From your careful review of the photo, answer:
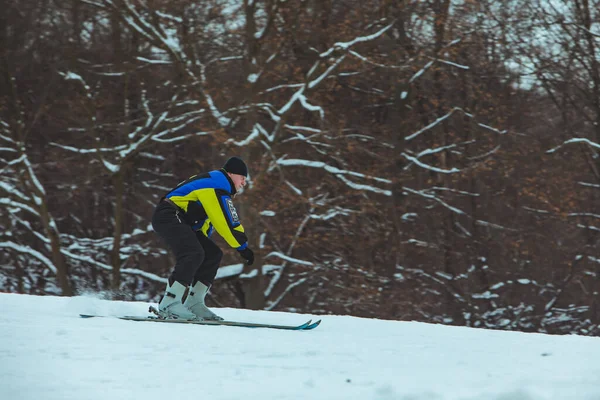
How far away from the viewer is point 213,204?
6.17 metres

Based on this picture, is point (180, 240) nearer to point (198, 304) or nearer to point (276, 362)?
point (198, 304)

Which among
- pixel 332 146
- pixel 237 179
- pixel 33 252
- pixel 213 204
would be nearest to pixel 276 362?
pixel 213 204

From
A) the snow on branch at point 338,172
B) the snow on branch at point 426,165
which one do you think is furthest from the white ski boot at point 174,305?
the snow on branch at point 426,165

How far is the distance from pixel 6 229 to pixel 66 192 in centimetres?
147

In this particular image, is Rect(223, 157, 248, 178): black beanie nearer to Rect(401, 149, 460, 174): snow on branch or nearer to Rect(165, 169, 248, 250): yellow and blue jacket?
Rect(165, 169, 248, 250): yellow and blue jacket

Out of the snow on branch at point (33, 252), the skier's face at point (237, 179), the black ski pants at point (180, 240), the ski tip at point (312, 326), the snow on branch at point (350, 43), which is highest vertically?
the snow on branch at point (350, 43)

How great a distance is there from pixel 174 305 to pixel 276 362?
2.16 meters

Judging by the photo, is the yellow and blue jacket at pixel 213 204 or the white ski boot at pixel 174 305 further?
the white ski boot at pixel 174 305

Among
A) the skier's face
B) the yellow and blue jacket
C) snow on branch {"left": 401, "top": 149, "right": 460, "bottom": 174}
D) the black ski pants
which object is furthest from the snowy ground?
snow on branch {"left": 401, "top": 149, "right": 460, "bottom": 174}

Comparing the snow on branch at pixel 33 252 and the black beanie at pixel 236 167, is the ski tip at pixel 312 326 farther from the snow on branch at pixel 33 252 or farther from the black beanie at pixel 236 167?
the snow on branch at pixel 33 252

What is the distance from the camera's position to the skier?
6.17 metres

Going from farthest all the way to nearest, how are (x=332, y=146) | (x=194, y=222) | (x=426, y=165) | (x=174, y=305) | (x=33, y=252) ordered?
(x=33, y=252) → (x=426, y=165) → (x=332, y=146) → (x=194, y=222) → (x=174, y=305)

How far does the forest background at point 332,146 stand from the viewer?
15625 mm

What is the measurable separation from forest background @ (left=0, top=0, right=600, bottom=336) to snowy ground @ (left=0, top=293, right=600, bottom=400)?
9.44m
